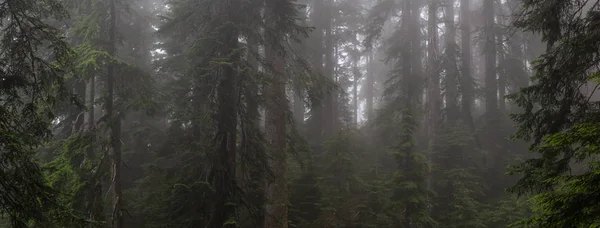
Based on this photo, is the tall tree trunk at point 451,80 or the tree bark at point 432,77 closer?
the tree bark at point 432,77

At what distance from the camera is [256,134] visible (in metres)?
10.8

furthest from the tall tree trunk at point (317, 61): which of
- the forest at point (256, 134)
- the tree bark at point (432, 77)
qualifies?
the tree bark at point (432, 77)

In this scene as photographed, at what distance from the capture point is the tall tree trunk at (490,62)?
1903 centimetres

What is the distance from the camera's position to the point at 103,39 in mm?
11289

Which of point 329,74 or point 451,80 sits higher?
point 329,74

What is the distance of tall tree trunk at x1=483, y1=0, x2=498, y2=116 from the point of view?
62.4ft

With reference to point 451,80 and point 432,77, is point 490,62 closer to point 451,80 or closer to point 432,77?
point 451,80

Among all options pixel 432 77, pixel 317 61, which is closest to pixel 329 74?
pixel 317 61

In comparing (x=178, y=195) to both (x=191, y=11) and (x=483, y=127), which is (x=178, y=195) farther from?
(x=483, y=127)

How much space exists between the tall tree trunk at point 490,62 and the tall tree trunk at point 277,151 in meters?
12.3

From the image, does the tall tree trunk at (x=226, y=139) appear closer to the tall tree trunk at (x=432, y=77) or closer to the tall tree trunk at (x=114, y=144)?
the tall tree trunk at (x=114, y=144)

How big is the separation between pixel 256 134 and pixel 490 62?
14.5m

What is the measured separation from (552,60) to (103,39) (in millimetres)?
11589

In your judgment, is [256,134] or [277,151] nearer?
[256,134]
